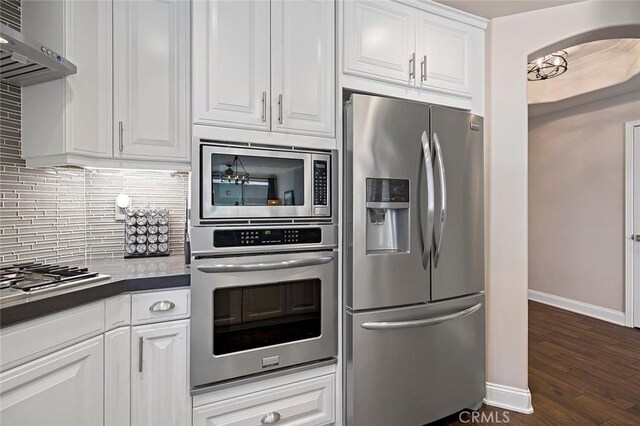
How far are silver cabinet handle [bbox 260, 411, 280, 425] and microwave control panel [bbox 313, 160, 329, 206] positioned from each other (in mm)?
1038

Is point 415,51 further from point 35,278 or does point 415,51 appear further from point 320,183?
point 35,278

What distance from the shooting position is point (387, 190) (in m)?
1.66

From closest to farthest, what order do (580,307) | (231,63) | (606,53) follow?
(231,63) → (606,53) → (580,307)

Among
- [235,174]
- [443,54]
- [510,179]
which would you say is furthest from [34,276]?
[510,179]

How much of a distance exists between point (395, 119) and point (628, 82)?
127 inches

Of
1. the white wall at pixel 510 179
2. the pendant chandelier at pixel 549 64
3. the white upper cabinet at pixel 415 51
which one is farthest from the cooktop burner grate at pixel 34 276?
the pendant chandelier at pixel 549 64

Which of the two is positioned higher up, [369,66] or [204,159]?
[369,66]

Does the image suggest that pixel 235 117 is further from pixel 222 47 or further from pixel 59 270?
pixel 59 270

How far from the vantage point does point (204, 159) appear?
55.3 inches

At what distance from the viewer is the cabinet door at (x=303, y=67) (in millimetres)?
1553

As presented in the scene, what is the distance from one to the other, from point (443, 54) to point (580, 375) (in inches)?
102

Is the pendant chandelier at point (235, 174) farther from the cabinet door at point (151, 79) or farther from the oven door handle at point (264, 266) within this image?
the oven door handle at point (264, 266)

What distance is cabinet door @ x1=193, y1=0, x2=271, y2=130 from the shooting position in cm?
142

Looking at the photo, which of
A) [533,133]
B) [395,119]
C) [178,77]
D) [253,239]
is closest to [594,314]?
[533,133]
